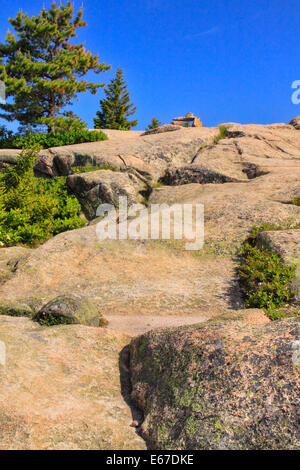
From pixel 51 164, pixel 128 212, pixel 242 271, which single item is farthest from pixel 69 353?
pixel 51 164

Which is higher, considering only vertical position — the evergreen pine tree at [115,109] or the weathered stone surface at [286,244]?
the evergreen pine tree at [115,109]

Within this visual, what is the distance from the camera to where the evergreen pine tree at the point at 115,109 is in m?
55.0

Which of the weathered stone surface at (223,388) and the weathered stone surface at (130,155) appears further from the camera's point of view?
the weathered stone surface at (130,155)

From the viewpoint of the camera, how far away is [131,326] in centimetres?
655

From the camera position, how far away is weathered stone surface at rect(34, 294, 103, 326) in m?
6.10

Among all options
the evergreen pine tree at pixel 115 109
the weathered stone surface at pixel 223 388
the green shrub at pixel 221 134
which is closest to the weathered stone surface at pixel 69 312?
the weathered stone surface at pixel 223 388

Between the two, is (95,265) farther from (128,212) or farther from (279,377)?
(279,377)

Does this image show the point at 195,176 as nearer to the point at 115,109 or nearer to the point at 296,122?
the point at 296,122

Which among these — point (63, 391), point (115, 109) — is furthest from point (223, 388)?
point (115, 109)

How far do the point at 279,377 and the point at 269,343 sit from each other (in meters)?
0.48

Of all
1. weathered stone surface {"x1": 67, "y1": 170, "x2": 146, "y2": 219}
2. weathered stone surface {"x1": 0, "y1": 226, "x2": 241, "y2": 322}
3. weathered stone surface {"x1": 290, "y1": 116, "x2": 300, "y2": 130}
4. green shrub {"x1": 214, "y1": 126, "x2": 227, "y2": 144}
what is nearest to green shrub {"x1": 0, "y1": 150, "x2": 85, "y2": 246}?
weathered stone surface {"x1": 67, "y1": 170, "x2": 146, "y2": 219}

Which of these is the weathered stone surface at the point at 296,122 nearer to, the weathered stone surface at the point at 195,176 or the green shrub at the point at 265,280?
the weathered stone surface at the point at 195,176

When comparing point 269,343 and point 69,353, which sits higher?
point 269,343

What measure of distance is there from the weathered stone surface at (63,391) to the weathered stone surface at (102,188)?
9810 mm
